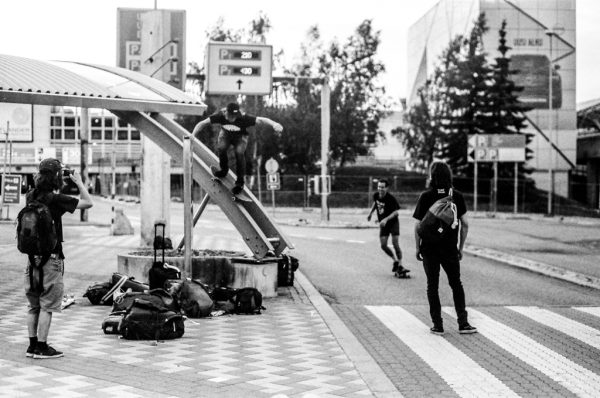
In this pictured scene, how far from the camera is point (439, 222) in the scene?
9.90 m

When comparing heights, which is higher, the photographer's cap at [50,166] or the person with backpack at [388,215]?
the photographer's cap at [50,166]

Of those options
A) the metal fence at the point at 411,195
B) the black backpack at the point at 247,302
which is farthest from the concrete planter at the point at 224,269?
the metal fence at the point at 411,195

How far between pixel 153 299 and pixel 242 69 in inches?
749

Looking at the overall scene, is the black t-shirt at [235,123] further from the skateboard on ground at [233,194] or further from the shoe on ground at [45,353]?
the shoe on ground at [45,353]

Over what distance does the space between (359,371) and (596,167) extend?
65341 millimetres

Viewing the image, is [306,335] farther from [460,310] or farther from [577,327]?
[577,327]

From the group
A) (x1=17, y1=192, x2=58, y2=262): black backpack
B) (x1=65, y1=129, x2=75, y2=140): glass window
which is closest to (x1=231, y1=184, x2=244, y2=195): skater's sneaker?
(x1=17, y1=192, x2=58, y2=262): black backpack

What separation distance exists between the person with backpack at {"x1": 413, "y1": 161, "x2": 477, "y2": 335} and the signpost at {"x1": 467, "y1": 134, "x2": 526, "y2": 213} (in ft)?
134

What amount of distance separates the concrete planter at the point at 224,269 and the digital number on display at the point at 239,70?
14418 mm

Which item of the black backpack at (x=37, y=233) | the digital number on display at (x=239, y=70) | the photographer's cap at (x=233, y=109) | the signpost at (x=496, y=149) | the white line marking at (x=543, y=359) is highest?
the digital number on display at (x=239, y=70)

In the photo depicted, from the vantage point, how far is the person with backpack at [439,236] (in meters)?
9.91

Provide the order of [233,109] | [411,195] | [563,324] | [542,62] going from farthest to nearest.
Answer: [542,62] → [411,195] → [233,109] → [563,324]

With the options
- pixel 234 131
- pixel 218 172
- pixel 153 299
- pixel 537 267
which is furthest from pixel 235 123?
pixel 537 267

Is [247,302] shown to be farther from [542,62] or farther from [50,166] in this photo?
[542,62]
